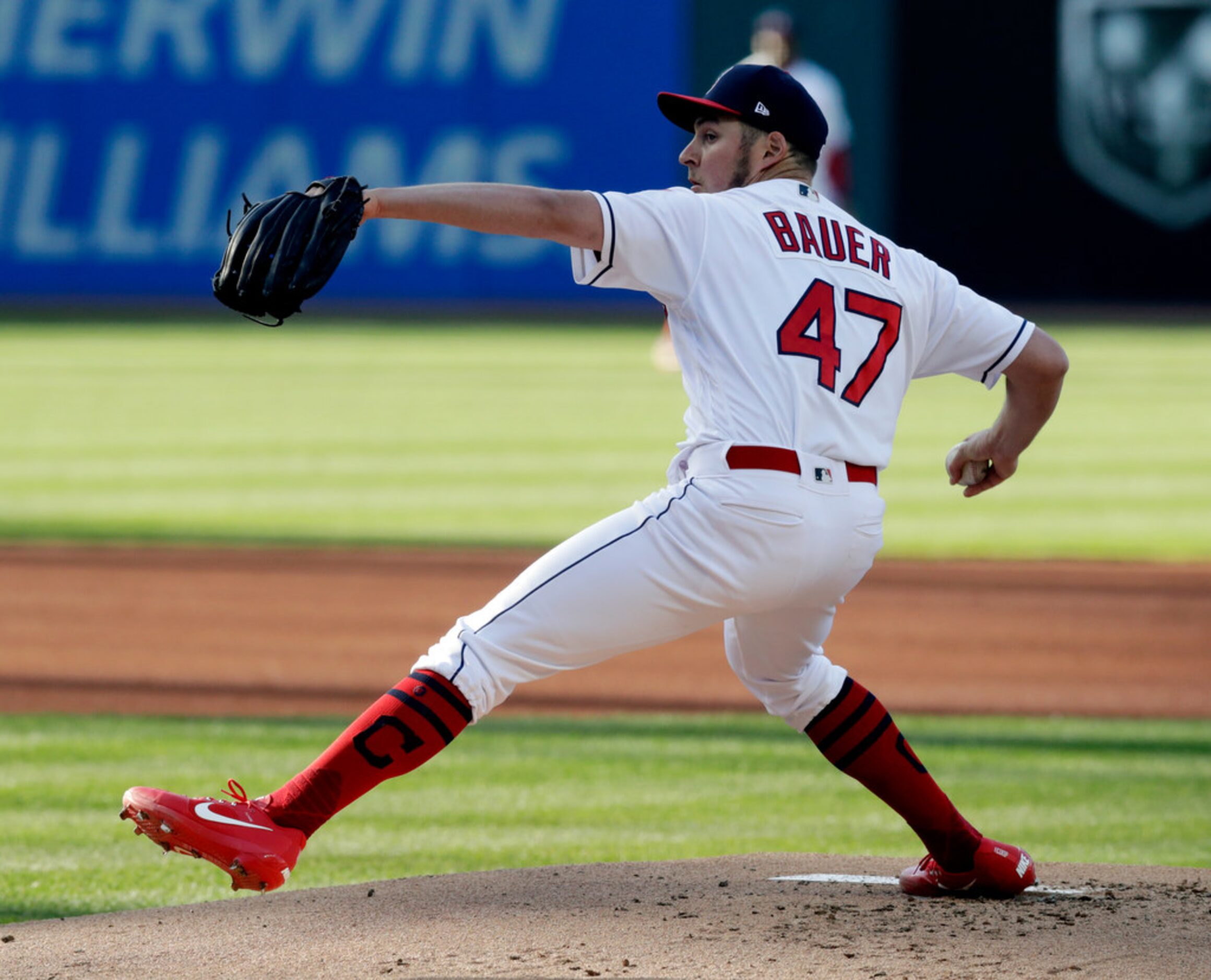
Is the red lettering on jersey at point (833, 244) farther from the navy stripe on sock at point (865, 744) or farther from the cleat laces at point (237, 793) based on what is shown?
the cleat laces at point (237, 793)

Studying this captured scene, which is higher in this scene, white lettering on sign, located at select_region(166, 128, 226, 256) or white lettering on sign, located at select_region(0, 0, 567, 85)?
white lettering on sign, located at select_region(0, 0, 567, 85)

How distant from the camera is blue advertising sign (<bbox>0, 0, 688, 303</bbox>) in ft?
70.9

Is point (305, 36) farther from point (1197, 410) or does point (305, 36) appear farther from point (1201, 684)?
point (1201, 684)

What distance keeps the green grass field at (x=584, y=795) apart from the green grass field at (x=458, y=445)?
10.9ft

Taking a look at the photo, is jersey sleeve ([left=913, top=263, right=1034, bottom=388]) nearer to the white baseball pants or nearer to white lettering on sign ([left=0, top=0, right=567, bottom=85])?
the white baseball pants

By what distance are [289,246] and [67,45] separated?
20.2 m

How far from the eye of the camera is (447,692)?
3.05 meters

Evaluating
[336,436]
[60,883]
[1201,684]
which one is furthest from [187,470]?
[60,883]

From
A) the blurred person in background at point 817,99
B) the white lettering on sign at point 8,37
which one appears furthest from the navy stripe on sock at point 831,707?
the white lettering on sign at point 8,37

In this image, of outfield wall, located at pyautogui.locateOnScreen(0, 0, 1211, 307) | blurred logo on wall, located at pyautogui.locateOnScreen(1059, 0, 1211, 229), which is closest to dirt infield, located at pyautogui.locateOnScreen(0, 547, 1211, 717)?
outfield wall, located at pyautogui.locateOnScreen(0, 0, 1211, 307)

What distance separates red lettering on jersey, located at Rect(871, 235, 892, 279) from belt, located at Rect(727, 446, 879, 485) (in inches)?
15.8

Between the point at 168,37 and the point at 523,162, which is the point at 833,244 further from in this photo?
the point at 168,37

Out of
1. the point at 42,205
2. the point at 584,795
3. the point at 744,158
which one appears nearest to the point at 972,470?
the point at 744,158

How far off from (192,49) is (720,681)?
1718 cm
